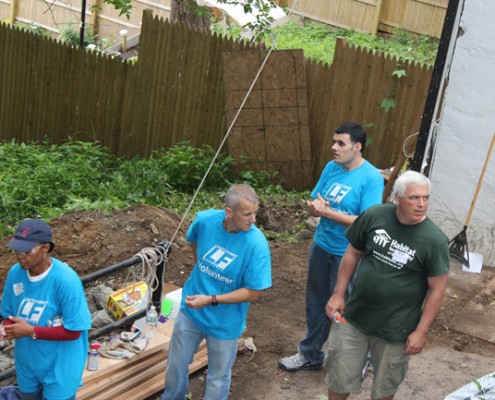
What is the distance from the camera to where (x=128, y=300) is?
18.8 ft

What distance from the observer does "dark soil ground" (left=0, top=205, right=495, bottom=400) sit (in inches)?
227

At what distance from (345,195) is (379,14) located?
1456 centimetres

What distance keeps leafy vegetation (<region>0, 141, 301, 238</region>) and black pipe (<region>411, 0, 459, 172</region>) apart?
2.98 m

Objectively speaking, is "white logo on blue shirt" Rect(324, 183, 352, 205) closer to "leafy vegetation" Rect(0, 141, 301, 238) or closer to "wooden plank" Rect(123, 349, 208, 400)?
"wooden plank" Rect(123, 349, 208, 400)

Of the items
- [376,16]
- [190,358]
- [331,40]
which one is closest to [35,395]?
[190,358]

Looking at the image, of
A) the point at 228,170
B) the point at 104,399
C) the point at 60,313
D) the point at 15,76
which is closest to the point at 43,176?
the point at 228,170

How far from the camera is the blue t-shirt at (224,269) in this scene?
4.63 metres

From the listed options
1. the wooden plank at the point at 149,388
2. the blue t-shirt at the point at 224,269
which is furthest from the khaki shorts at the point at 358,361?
the wooden plank at the point at 149,388

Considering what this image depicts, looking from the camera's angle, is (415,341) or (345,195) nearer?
(415,341)

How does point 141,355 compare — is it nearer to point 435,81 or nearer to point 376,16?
point 435,81

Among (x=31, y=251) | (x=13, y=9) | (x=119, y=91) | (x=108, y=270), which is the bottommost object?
(x=108, y=270)

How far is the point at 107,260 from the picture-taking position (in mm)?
7383

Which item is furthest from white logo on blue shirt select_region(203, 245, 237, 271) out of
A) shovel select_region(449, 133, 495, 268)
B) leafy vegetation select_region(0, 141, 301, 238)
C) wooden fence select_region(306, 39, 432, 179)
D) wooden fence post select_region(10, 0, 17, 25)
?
wooden fence post select_region(10, 0, 17, 25)

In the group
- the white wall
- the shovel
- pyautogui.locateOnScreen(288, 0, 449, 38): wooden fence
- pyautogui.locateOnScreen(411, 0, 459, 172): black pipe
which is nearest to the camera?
the white wall
